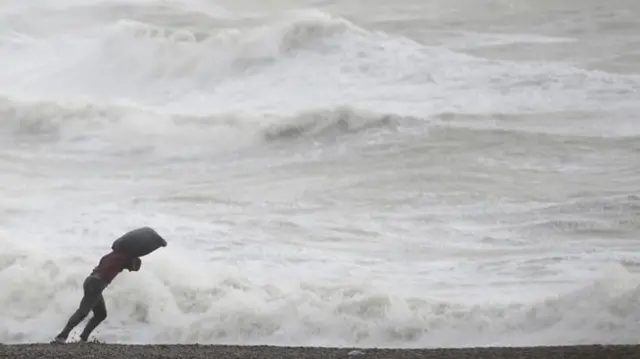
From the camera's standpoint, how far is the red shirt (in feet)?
33.5

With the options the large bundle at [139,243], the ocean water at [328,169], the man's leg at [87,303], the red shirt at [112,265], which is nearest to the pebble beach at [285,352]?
the man's leg at [87,303]

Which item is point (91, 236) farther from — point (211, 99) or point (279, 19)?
point (279, 19)

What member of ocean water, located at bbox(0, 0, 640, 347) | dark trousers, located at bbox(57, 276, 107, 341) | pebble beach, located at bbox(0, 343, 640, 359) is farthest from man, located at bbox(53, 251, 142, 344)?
ocean water, located at bbox(0, 0, 640, 347)

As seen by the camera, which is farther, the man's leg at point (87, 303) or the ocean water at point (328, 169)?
the ocean water at point (328, 169)

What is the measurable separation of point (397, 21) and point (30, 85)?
29.1ft

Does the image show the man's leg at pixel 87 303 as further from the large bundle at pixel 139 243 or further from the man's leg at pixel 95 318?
the large bundle at pixel 139 243

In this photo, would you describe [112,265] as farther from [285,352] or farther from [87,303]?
[285,352]

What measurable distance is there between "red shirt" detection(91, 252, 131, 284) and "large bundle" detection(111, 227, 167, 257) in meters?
0.06

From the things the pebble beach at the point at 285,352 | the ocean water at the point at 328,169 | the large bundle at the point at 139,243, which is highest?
the ocean water at the point at 328,169

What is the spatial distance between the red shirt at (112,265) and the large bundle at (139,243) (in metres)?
0.06

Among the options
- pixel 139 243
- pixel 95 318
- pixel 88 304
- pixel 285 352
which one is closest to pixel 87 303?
pixel 88 304

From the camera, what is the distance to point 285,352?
947 cm

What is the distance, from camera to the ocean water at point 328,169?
485 inches

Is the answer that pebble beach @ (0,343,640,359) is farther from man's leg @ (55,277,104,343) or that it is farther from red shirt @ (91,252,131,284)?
red shirt @ (91,252,131,284)
